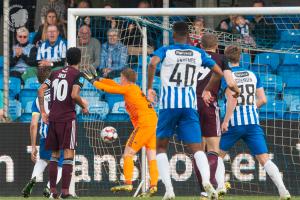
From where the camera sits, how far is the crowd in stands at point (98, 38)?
672 inches

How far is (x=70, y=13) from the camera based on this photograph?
48.7 feet

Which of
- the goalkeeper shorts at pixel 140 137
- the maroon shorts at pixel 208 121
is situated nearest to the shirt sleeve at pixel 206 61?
the maroon shorts at pixel 208 121

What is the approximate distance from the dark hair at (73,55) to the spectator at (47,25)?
16.9 ft

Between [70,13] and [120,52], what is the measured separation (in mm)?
2389

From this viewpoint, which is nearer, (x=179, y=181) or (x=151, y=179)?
(x=151, y=179)

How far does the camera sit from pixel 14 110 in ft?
57.8

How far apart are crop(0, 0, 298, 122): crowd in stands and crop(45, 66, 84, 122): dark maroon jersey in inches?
133

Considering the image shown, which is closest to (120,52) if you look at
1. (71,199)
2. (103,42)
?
(103,42)

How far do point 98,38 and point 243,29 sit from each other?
8.08 feet

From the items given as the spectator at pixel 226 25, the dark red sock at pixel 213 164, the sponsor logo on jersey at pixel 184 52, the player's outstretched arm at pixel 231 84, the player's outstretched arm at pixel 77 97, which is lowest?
the dark red sock at pixel 213 164

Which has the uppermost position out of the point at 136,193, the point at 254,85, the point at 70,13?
the point at 70,13

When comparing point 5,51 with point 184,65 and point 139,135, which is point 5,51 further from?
point 184,65

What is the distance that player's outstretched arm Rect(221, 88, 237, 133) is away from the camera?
41.4ft

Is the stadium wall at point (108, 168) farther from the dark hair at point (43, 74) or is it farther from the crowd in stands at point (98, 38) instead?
the dark hair at point (43, 74)
